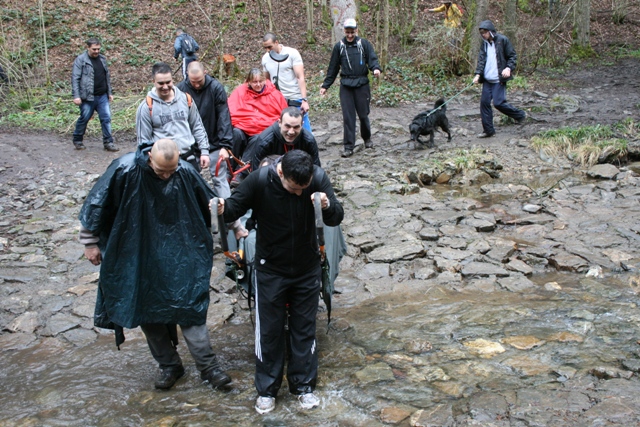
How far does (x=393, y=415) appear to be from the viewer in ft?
12.9

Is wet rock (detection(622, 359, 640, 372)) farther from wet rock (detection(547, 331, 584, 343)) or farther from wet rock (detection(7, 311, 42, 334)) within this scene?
wet rock (detection(7, 311, 42, 334))

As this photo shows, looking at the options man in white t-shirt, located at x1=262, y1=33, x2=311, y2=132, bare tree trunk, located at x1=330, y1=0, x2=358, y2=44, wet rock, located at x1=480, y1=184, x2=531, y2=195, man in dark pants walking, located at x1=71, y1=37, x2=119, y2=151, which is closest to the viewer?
man in white t-shirt, located at x1=262, y1=33, x2=311, y2=132

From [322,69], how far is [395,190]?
9573 millimetres

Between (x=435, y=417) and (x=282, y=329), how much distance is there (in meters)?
1.15

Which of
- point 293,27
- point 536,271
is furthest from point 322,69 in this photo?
point 536,271

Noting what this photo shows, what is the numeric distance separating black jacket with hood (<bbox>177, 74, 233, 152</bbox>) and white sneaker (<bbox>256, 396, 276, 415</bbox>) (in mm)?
3356

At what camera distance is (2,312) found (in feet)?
18.9

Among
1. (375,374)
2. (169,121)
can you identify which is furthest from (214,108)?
(375,374)

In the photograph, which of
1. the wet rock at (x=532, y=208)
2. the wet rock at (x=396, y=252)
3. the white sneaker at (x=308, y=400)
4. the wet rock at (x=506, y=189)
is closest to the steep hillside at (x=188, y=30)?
the wet rock at (x=506, y=189)

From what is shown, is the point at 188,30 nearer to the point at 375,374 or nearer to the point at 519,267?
the point at 519,267

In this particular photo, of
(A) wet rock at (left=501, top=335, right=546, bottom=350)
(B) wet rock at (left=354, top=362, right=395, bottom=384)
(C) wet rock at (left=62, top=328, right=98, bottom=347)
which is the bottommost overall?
(C) wet rock at (left=62, top=328, right=98, bottom=347)

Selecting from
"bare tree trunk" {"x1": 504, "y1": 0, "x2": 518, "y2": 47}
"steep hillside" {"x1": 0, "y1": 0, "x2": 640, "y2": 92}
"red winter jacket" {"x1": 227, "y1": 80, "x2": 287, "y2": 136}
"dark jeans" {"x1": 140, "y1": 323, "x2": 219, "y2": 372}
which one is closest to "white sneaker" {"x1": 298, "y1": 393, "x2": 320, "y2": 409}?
"dark jeans" {"x1": 140, "y1": 323, "x2": 219, "y2": 372}

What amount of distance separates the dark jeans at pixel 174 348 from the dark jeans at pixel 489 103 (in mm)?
7591

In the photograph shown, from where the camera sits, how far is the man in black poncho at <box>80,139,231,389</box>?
155 inches
